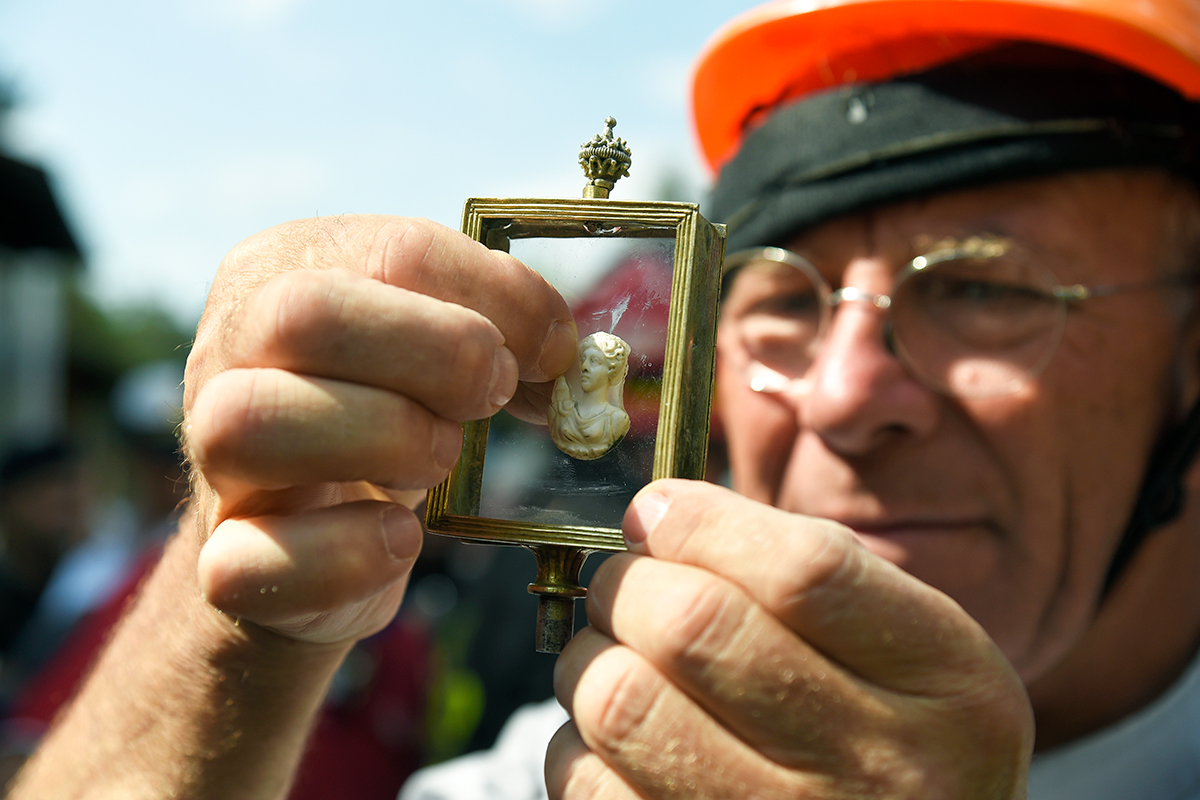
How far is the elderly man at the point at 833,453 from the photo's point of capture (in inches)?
42.3

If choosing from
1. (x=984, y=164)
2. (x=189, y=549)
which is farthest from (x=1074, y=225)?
(x=189, y=549)

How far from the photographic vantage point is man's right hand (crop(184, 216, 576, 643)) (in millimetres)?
1056

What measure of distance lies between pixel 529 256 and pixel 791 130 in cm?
144

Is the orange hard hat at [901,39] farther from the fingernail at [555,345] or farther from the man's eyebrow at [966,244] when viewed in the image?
the fingernail at [555,345]

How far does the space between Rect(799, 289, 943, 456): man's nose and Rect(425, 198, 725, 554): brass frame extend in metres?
0.88

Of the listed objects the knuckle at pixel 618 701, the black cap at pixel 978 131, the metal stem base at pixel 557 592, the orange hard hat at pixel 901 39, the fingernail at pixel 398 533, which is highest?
the orange hard hat at pixel 901 39

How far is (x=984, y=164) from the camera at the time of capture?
212cm

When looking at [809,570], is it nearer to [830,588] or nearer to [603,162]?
[830,588]

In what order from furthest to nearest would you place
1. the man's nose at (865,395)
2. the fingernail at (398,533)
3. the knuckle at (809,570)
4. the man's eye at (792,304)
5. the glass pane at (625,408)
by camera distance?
the man's eye at (792,304) → the man's nose at (865,395) → the glass pane at (625,408) → the fingernail at (398,533) → the knuckle at (809,570)

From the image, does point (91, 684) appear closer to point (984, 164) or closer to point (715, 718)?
point (715, 718)

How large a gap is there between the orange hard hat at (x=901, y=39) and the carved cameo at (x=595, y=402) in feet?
5.12

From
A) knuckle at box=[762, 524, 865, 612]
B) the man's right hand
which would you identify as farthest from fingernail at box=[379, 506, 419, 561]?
knuckle at box=[762, 524, 865, 612]

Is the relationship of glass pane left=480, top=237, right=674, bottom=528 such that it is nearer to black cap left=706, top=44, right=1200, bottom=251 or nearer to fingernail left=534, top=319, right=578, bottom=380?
fingernail left=534, top=319, right=578, bottom=380

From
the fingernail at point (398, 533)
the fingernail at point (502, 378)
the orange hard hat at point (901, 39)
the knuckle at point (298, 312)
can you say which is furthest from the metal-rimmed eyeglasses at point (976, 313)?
the knuckle at point (298, 312)
